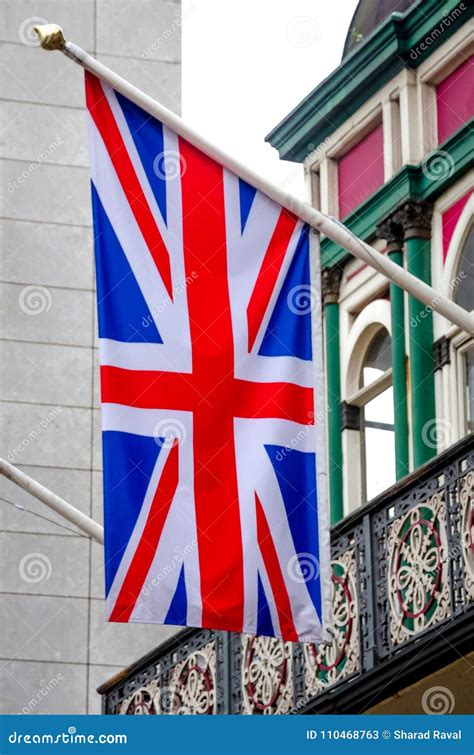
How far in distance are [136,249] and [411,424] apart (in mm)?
7352

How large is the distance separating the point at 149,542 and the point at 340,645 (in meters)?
3.34

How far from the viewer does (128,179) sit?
1248 cm

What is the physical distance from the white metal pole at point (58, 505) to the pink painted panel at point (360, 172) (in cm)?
552

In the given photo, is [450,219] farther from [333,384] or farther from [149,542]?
[149,542]

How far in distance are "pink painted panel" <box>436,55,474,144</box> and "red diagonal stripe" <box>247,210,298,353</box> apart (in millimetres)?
7003

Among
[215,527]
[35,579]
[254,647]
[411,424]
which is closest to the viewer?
[215,527]

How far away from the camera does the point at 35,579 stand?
68.3 feet

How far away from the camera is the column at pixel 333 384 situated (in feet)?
68.1

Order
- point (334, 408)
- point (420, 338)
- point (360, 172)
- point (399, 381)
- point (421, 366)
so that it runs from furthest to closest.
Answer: point (360, 172)
point (334, 408)
point (399, 381)
point (420, 338)
point (421, 366)

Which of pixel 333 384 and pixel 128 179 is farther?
pixel 333 384

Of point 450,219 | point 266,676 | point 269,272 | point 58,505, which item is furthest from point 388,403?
point 269,272

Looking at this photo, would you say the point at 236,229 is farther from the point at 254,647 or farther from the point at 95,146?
the point at 254,647

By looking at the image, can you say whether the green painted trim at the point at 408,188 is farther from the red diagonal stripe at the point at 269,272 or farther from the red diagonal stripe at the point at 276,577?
the red diagonal stripe at the point at 276,577
